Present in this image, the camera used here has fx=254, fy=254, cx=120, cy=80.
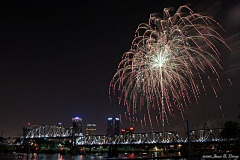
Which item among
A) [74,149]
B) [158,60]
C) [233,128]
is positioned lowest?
[74,149]

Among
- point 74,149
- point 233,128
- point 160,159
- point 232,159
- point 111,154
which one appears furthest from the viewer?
point 74,149

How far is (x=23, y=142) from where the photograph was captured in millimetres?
196375

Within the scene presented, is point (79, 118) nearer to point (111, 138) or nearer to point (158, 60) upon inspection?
point (111, 138)

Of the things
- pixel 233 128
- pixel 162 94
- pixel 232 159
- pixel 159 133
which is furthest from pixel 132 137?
pixel 232 159

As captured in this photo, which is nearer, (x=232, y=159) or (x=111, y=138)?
(x=232, y=159)

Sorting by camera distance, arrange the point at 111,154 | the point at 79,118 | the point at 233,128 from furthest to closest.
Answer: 1. the point at 79,118
2. the point at 233,128
3. the point at 111,154

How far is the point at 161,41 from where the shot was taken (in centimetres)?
3375

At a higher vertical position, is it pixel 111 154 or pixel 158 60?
pixel 158 60

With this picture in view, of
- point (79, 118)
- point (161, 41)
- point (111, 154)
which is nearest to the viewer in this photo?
point (161, 41)

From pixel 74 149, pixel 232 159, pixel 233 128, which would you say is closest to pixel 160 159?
pixel 232 159

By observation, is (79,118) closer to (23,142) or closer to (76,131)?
(76,131)

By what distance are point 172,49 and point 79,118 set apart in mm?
165743

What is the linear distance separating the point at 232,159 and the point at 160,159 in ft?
20.6

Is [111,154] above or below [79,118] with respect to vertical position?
below
